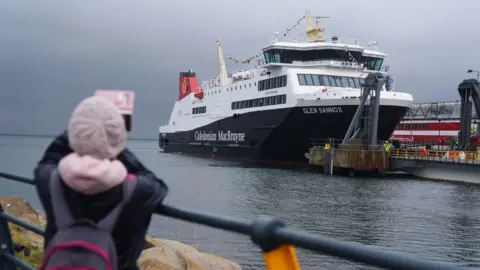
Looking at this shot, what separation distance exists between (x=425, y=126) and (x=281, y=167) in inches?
1221

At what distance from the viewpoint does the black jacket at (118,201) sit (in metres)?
1.63

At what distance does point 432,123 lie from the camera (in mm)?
55656

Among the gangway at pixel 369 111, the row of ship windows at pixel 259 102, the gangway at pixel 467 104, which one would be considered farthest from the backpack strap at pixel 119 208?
the gangway at pixel 467 104

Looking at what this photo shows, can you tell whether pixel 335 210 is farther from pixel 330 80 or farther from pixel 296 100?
pixel 330 80

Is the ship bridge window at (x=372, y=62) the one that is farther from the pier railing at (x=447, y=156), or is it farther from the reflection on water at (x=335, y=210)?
the reflection on water at (x=335, y=210)

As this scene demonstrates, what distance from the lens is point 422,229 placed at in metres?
12.8

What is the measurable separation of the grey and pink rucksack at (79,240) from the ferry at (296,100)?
92.8 ft

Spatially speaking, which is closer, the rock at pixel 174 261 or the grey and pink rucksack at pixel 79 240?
the grey and pink rucksack at pixel 79 240

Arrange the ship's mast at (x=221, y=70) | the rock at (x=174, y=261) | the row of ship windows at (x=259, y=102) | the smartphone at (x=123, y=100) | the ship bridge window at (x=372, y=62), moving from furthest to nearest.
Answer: the ship's mast at (x=221, y=70) → the ship bridge window at (x=372, y=62) → the row of ship windows at (x=259, y=102) → the rock at (x=174, y=261) → the smartphone at (x=123, y=100)

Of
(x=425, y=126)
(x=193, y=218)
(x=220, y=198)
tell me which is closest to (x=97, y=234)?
(x=193, y=218)

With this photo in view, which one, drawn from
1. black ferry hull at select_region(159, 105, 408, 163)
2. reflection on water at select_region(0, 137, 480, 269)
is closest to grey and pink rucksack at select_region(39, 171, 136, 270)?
reflection on water at select_region(0, 137, 480, 269)

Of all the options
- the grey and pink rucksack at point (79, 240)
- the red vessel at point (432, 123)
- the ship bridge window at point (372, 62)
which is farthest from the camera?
the red vessel at point (432, 123)

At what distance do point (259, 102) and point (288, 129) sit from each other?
4.23 metres

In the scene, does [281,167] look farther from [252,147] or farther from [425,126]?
[425,126]
